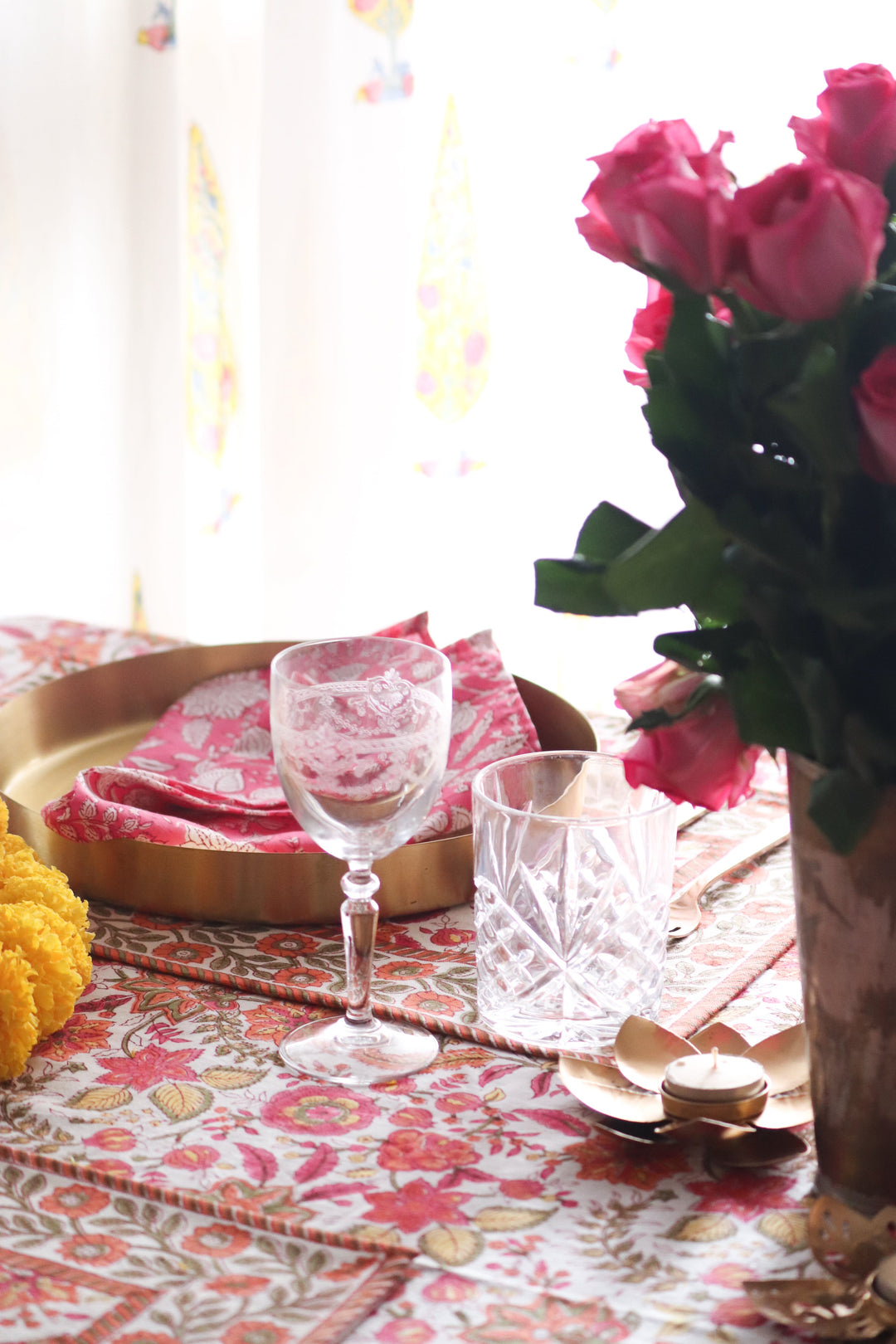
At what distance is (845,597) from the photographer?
0.47 m

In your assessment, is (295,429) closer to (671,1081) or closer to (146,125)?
(146,125)

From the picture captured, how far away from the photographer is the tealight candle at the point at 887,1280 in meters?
0.46

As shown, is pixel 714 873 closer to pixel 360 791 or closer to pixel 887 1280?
pixel 360 791

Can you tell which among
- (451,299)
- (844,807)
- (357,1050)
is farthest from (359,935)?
(451,299)

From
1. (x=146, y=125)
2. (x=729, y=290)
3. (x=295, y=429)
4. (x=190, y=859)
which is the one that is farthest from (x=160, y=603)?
(x=729, y=290)

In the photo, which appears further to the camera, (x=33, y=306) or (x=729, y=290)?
(x=33, y=306)

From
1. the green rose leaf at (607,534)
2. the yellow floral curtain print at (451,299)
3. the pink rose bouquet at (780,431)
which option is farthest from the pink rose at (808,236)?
the yellow floral curtain print at (451,299)

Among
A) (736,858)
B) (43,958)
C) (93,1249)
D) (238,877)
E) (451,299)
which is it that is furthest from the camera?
(451,299)

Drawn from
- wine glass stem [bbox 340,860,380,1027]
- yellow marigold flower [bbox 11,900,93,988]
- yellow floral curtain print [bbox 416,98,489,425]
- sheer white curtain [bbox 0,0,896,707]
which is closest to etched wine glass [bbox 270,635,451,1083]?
wine glass stem [bbox 340,860,380,1027]

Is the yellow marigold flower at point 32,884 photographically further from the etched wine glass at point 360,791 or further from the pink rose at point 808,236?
the pink rose at point 808,236

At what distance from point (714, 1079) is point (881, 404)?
297mm

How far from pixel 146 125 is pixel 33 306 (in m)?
0.37

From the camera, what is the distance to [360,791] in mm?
658

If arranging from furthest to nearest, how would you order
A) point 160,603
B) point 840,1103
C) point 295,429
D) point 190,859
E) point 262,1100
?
point 160,603, point 295,429, point 190,859, point 262,1100, point 840,1103
